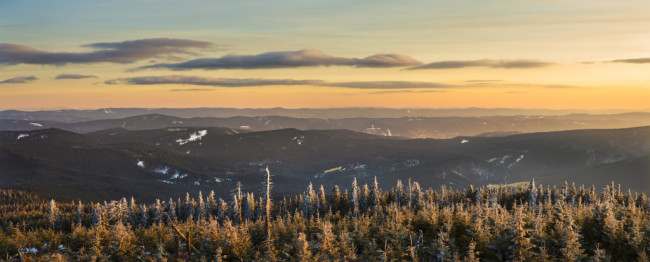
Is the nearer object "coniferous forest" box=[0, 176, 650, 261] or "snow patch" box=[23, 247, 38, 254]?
"coniferous forest" box=[0, 176, 650, 261]

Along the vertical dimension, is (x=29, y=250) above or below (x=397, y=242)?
below

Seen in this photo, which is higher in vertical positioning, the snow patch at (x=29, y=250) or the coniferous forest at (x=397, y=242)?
the coniferous forest at (x=397, y=242)

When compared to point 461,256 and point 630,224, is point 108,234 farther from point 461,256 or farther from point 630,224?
point 630,224

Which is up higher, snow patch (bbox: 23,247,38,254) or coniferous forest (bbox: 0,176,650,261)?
coniferous forest (bbox: 0,176,650,261)

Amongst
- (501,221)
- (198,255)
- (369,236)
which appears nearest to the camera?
(501,221)

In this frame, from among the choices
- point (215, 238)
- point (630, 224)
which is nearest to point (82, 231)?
point (215, 238)

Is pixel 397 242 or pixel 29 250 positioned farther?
pixel 29 250

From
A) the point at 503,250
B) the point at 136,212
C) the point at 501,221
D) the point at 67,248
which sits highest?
the point at 501,221

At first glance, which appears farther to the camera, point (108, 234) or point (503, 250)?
point (108, 234)

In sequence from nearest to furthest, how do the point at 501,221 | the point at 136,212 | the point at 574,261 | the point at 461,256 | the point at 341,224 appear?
the point at 574,261 → the point at 501,221 → the point at 461,256 → the point at 341,224 → the point at 136,212

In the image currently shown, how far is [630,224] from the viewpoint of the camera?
134ft

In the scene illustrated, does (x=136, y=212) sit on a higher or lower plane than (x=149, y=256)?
lower

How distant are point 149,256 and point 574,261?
35.2 meters

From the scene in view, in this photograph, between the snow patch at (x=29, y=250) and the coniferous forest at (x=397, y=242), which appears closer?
the coniferous forest at (x=397, y=242)
